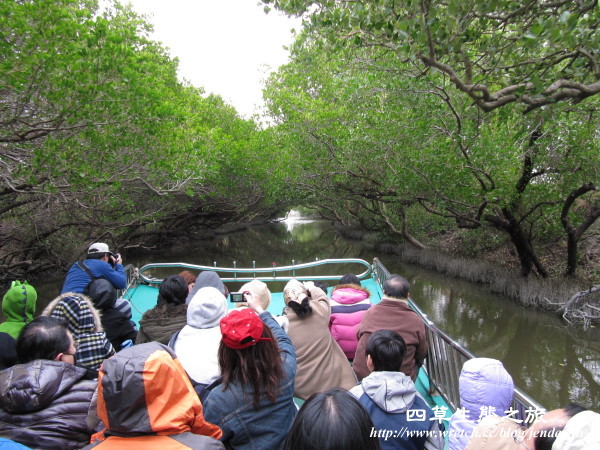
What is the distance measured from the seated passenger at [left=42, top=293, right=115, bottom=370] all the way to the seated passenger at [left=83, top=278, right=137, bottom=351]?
77 cm

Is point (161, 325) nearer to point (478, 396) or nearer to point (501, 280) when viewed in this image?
point (478, 396)

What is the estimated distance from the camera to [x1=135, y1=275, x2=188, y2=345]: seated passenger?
2793 millimetres

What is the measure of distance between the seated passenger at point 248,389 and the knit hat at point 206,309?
1.80 feet

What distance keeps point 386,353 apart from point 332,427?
2.99 ft

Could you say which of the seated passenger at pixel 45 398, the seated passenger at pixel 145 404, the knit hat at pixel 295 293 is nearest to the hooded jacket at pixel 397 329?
the knit hat at pixel 295 293

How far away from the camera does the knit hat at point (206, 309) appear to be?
225 centimetres

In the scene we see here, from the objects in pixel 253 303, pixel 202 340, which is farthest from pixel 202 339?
pixel 253 303

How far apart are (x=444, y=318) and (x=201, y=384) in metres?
8.26

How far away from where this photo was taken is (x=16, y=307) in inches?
97.5

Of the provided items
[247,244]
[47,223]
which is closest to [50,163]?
[47,223]

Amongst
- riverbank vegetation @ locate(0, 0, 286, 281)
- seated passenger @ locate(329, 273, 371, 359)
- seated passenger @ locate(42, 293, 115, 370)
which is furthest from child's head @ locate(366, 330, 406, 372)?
riverbank vegetation @ locate(0, 0, 286, 281)

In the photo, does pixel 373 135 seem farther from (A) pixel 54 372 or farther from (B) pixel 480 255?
(A) pixel 54 372

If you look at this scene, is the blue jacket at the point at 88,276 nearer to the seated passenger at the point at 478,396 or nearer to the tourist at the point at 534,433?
the seated passenger at the point at 478,396

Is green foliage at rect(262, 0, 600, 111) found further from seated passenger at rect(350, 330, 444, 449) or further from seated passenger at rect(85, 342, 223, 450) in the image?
seated passenger at rect(85, 342, 223, 450)
